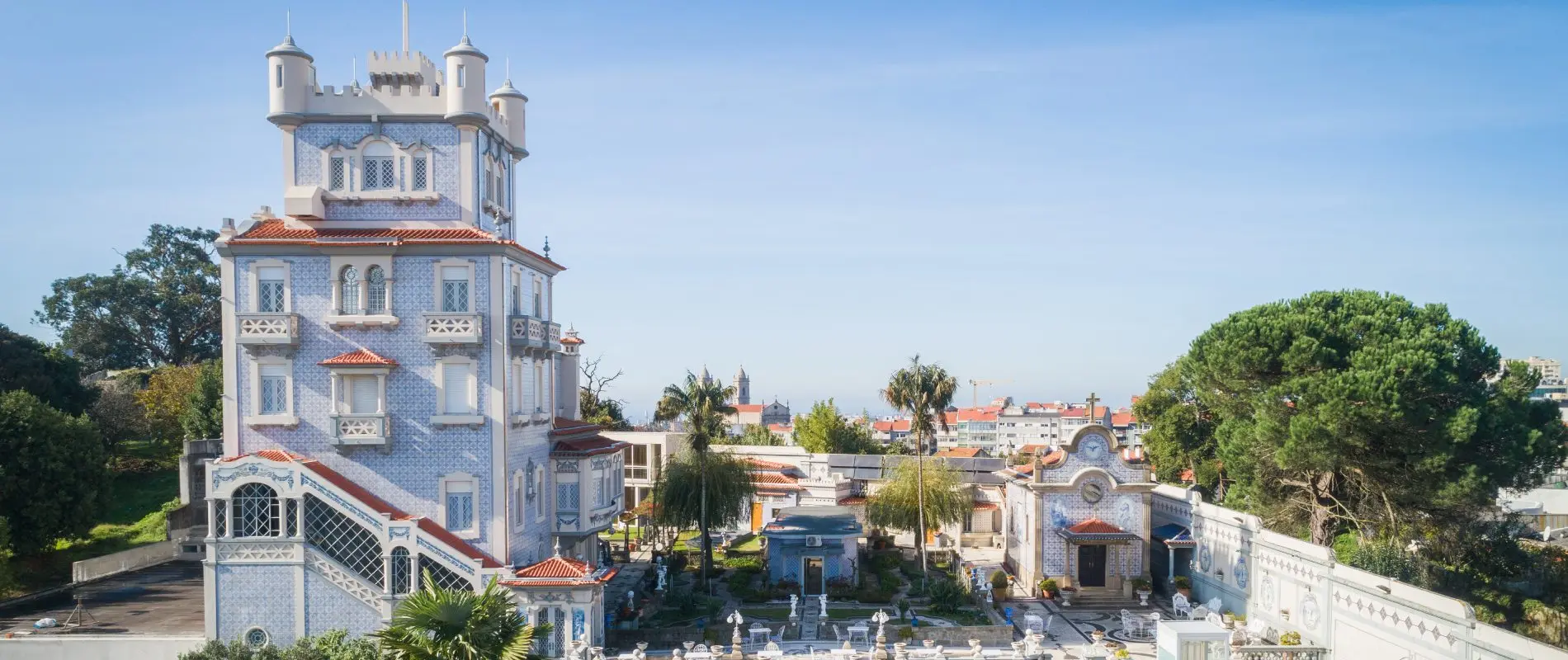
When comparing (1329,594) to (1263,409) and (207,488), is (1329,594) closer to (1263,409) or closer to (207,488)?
(1263,409)

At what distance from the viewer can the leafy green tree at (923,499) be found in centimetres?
4012

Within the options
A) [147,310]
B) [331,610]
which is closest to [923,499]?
[331,610]

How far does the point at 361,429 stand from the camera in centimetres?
2694

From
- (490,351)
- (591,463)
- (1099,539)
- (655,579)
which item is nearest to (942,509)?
(1099,539)

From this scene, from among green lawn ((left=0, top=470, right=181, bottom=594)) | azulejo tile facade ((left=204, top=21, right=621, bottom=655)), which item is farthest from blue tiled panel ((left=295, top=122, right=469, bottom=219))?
green lawn ((left=0, top=470, right=181, bottom=594))

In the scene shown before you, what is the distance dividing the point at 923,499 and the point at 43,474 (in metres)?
31.2

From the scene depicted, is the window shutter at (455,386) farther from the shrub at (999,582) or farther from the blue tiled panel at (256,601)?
the shrub at (999,582)

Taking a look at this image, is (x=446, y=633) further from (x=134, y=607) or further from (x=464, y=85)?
(x=134, y=607)

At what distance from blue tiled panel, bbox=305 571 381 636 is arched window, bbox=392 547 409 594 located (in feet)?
2.67

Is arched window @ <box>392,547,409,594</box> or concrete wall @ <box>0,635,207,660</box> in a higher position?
arched window @ <box>392,547,409,594</box>

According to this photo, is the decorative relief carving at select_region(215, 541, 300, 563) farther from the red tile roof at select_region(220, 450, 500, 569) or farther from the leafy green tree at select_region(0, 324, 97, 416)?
the leafy green tree at select_region(0, 324, 97, 416)

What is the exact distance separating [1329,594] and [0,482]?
133ft

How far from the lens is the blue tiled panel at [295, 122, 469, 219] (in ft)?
92.1

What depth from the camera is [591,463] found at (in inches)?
1240
